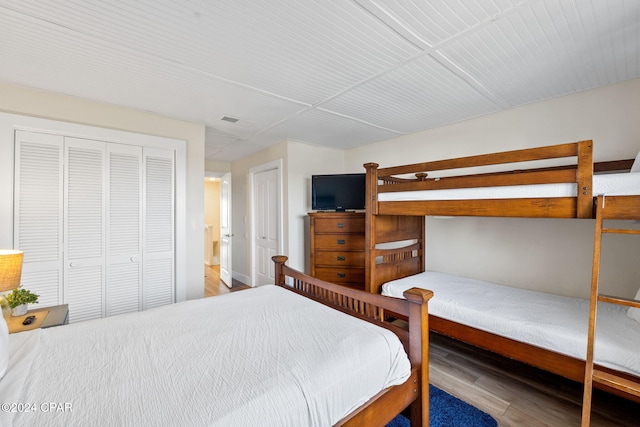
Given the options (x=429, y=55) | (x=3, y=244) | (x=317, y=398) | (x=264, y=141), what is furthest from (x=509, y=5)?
(x=3, y=244)

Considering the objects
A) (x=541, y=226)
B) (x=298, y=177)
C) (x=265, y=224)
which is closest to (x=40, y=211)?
(x=265, y=224)

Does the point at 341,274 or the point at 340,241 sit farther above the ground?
the point at 340,241

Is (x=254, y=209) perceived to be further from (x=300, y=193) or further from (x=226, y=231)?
(x=300, y=193)

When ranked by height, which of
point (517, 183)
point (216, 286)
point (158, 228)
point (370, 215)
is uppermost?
point (517, 183)

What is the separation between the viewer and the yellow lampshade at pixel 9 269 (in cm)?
146

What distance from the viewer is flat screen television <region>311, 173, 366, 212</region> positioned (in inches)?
133

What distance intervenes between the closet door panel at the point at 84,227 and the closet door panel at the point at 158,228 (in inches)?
13.6

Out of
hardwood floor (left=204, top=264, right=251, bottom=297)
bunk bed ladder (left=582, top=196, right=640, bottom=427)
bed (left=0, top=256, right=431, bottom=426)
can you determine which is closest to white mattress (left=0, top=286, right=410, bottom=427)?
bed (left=0, top=256, right=431, bottom=426)

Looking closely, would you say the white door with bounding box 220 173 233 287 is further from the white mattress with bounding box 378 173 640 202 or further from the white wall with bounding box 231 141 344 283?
the white mattress with bounding box 378 173 640 202

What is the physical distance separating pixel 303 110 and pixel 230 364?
2.27 metres

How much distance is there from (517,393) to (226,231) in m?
4.57

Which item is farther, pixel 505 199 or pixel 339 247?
pixel 339 247

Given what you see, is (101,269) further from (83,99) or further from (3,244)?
(83,99)

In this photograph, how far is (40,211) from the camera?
218cm
